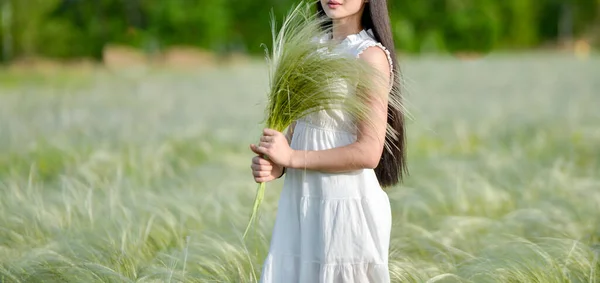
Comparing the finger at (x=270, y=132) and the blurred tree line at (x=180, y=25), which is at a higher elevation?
the blurred tree line at (x=180, y=25)

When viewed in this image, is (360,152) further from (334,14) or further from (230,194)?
(230,194)

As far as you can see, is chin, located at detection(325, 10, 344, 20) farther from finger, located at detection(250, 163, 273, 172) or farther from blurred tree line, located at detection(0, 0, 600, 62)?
blurred tree line, located at detection(0, 0, 600, 62)

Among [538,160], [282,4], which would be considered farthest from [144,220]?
[282,4]

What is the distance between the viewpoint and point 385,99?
2.43 metres

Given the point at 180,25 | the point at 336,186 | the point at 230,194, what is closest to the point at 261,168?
the point at 336,186

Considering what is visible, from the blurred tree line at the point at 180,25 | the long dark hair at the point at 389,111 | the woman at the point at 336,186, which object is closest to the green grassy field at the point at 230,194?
the long dark hair at the point at 389,111

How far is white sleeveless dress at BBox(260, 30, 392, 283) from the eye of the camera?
2385mm

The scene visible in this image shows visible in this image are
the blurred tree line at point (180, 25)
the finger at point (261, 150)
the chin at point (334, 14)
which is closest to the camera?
the finger at point (261, 150)

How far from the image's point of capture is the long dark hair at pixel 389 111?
251 centimetres

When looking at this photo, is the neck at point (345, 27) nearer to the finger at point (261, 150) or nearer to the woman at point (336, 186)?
the woman at point (336, 186)

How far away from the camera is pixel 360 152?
2379mm

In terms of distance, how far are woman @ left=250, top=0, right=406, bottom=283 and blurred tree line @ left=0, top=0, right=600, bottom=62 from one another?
78.3 ft

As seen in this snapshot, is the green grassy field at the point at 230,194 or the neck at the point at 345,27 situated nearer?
the neck at the point at 345,27

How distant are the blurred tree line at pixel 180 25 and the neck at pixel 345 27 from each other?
23.7 meters
